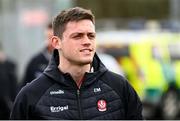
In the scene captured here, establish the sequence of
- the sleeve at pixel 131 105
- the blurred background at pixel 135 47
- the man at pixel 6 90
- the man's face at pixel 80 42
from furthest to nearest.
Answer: the blurred background at pixel 135 47 < the man at pixel 6 90 < the sleeve at pixel 131 105 < the man's face at pixel 80 42

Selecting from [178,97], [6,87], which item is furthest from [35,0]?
[6,87]

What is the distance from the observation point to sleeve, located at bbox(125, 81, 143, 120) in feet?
15.3

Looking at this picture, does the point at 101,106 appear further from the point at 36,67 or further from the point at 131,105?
the point at 36,67

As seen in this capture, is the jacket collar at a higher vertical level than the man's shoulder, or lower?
higher

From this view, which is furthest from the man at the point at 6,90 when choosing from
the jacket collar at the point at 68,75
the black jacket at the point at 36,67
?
the jacket collar at the point at 68,75

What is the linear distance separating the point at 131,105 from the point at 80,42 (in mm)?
490

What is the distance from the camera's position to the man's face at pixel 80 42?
14.8 feet

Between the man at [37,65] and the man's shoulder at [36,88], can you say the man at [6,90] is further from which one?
the man's shoulder at [36,88]

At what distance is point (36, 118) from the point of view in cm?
454

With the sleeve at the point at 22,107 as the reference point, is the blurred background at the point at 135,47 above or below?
below

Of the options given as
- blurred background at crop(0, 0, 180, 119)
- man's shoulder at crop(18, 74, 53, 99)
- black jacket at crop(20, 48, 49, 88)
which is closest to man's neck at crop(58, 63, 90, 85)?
man's shoulder at crop(18, 74, 53, 99)

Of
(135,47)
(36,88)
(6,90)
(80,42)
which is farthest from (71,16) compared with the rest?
(135,47)

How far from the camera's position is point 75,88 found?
15.0 ft

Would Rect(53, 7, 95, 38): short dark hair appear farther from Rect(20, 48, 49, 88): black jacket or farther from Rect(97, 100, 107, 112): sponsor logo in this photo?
Rect(20, 48, 49, 88): black jacket
